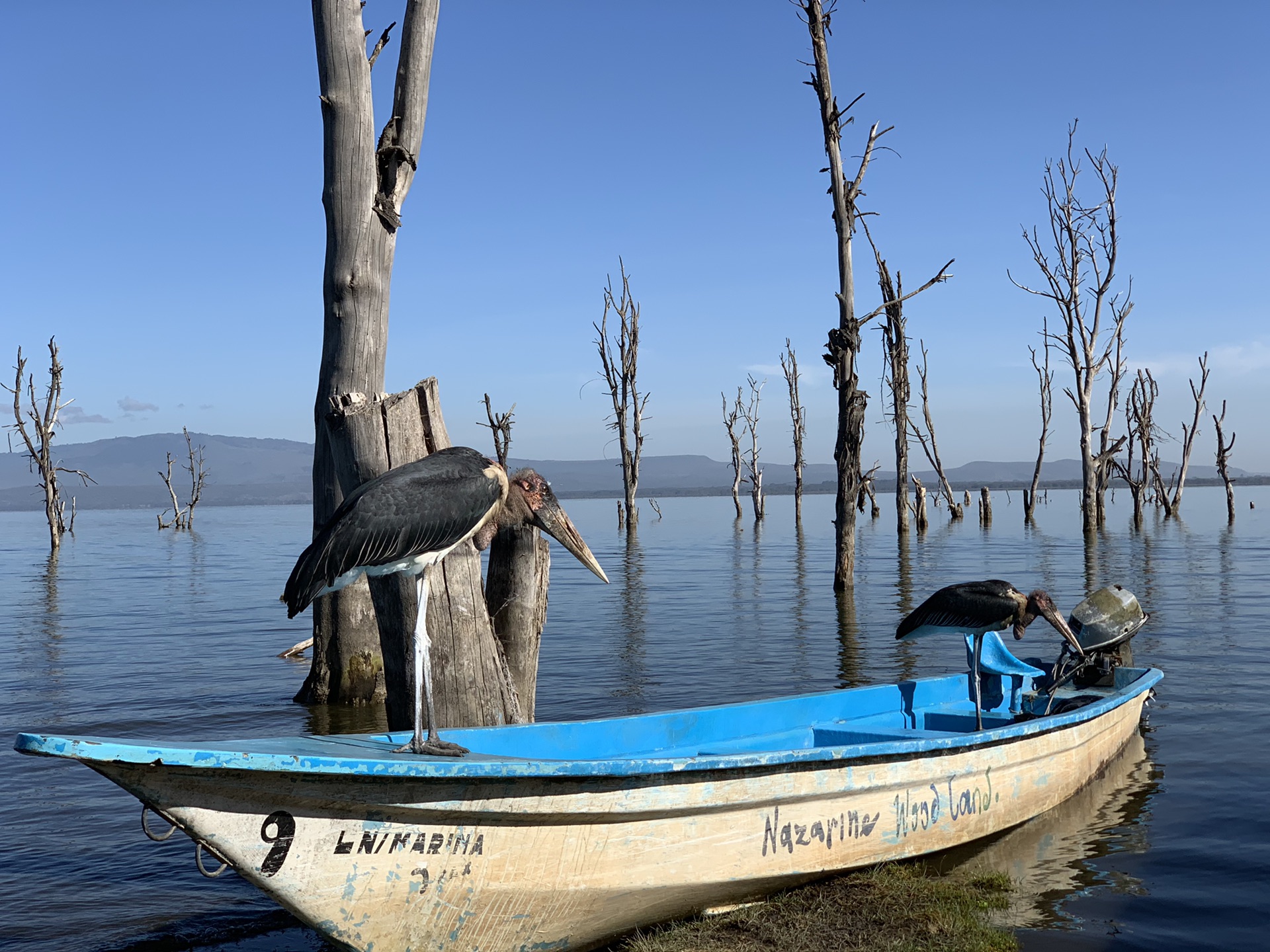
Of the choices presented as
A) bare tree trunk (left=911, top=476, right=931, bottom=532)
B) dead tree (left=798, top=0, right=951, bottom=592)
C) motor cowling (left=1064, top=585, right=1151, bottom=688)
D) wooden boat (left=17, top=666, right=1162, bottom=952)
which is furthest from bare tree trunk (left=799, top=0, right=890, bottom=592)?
bare tree trunk (left=911, top=476, right=931, bottom=532)

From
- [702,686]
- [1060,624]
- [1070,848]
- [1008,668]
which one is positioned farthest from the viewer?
[702,686]

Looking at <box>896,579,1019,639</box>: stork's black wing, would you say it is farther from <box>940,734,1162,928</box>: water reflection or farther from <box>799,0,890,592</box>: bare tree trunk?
<box>799,0,890,592</box>: bare tree trunk

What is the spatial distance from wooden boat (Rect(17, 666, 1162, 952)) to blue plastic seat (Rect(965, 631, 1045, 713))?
215 cm

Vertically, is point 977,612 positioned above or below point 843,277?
below

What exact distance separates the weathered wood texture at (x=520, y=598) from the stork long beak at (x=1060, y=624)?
3602mm

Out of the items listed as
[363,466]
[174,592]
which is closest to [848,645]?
[363,466]

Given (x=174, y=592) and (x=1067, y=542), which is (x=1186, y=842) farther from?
(x=1067, y=542)

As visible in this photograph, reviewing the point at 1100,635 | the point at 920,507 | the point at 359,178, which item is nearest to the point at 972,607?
the point at 1100,635

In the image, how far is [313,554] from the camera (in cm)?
478

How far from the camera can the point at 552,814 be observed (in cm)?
465

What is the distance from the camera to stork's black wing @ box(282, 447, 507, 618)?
470 centimetres

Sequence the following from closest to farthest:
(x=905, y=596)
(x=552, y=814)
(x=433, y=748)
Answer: (x=552, y=814) < (x=433, y=748) < (x=905, y=596)

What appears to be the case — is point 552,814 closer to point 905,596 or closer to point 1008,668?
point 1008,668

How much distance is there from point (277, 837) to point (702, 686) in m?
7.44
